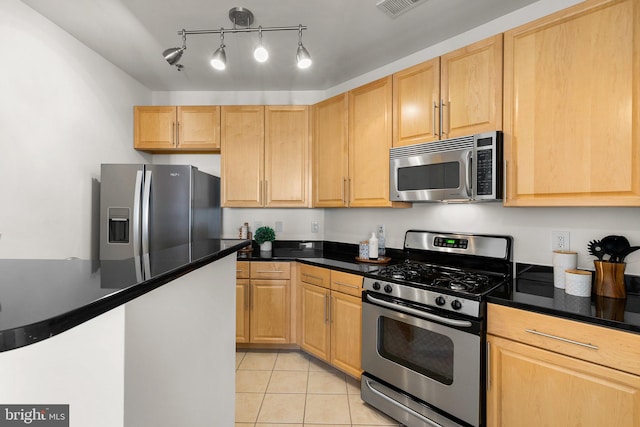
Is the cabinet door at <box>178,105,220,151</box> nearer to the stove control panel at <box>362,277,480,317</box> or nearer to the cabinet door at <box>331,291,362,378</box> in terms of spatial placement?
the cabinet door at <box>331,291,362,378</box>

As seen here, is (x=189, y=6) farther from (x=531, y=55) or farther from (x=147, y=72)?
(x=531, y=55)

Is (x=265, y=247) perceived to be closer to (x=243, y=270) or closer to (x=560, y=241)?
(x=243, y=270)

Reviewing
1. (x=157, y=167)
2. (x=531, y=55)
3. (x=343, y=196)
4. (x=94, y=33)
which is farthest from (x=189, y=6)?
(x=531, y=55)

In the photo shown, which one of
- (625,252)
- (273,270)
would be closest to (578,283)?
(625,252)

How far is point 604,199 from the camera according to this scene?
59.6 inches

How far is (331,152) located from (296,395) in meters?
2.01

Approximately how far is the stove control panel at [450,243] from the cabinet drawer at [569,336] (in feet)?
2.24

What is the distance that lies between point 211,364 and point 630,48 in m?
2.36

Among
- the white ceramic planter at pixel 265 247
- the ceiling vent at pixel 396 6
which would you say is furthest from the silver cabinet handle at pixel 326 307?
the ceiling vent at pixel 396 6

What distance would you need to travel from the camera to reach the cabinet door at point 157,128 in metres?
3.09

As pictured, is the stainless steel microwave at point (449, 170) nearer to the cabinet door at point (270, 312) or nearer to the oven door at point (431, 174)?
the oven door at point (431, 174)

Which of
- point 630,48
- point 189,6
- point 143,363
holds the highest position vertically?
point 189,6

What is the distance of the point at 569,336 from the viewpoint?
4.44ft

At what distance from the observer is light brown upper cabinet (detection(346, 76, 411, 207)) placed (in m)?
2.45
